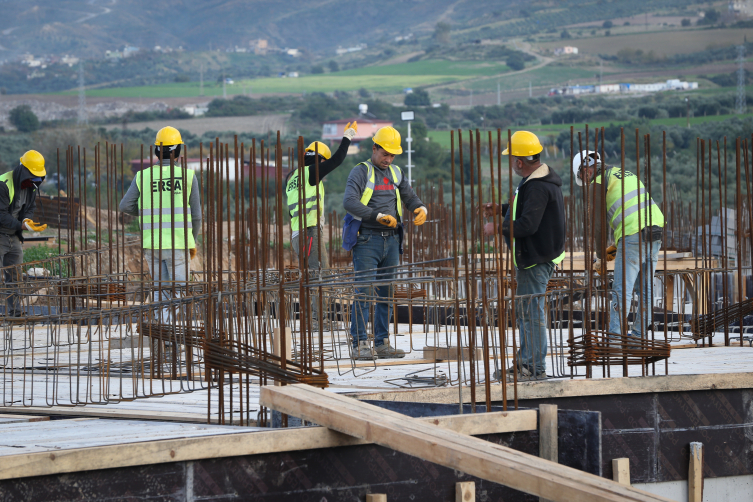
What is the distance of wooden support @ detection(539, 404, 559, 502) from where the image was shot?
4.97 meters

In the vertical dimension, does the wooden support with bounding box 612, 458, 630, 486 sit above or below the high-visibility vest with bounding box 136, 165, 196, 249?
below

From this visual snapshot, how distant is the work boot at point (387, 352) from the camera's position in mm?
7590

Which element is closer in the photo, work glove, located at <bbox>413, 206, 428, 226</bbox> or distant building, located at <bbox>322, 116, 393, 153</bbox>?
work glove, located at <bbox>413, 206, 428, 226</bbox>

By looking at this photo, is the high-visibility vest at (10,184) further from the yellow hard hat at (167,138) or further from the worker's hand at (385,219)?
the worker's hand at (385,219)

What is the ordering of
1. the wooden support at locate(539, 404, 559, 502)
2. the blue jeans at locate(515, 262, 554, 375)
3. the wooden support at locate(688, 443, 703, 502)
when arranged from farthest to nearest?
the blue jeans at locate(515, 262, 554, 375) → the wooden support at locate(688, 443, 703, 502) → the wooden support at locate(539, 404, 559, 502)

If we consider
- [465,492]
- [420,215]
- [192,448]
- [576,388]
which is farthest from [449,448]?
[420,215]

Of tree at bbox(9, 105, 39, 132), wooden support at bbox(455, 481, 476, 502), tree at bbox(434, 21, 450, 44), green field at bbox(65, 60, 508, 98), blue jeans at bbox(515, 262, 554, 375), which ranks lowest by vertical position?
wooden support at bbox(455, 481, 476, 502)

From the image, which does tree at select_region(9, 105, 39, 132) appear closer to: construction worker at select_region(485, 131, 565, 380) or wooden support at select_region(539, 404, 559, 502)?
construction worker at select_region(485, 131, 565, 380)

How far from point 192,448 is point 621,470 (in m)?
2.69

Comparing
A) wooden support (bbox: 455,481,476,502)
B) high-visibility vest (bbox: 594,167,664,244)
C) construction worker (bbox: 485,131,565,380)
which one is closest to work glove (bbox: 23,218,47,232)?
construction worker (bbox: 485,131,565,380)

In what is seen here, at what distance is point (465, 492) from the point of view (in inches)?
192

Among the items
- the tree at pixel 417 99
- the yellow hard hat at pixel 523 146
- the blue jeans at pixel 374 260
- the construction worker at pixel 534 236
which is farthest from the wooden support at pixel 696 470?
the tree at pixel 417 99

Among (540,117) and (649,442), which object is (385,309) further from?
(540,117)

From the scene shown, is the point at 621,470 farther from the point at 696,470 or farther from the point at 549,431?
the point at 549,431
